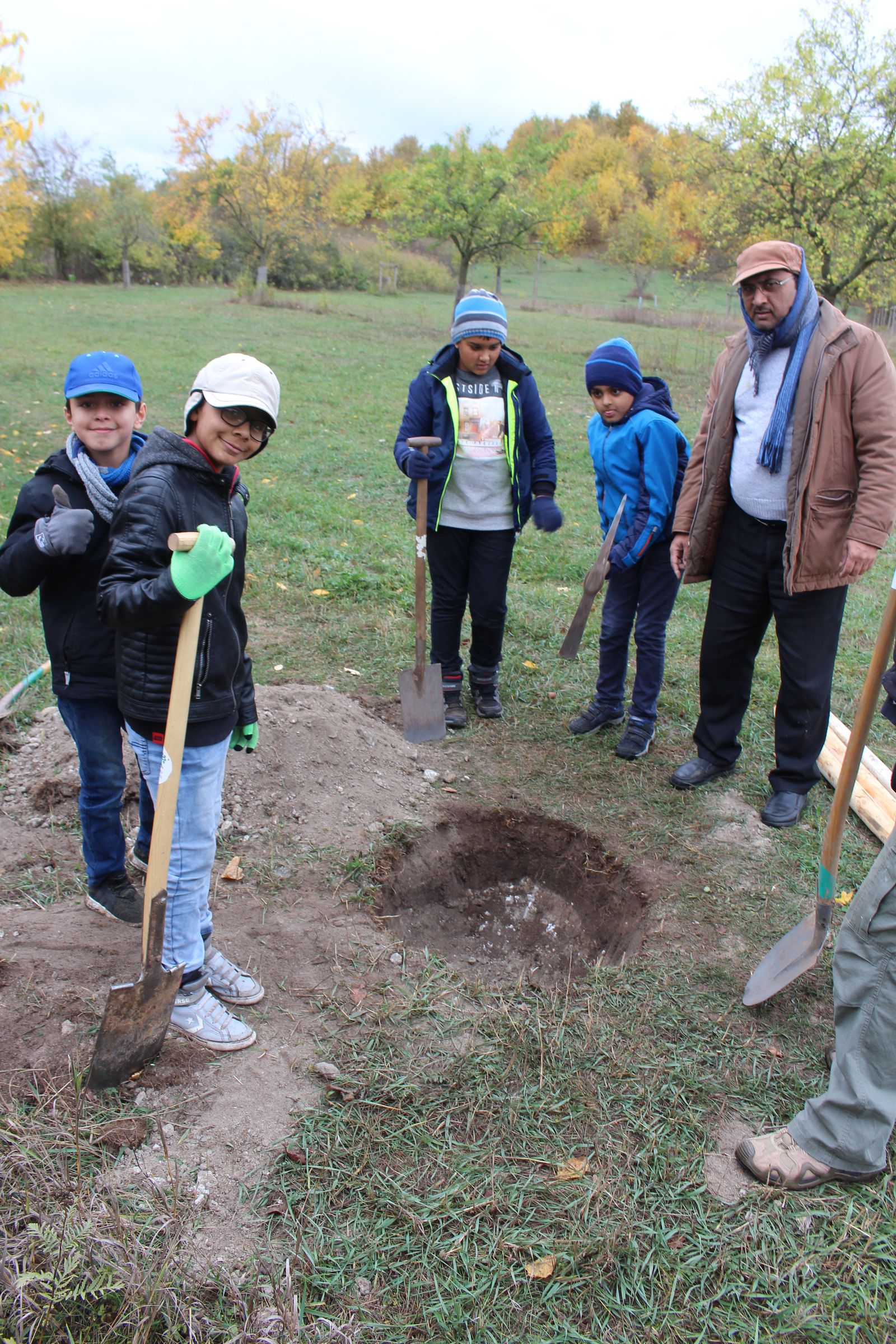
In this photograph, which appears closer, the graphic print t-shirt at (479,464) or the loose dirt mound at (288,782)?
the loose dirt mound at (288,782)

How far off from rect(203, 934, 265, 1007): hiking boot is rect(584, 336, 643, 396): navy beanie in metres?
2.96

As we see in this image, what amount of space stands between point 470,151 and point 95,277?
21785 millimetres

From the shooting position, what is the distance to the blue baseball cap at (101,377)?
2.61m

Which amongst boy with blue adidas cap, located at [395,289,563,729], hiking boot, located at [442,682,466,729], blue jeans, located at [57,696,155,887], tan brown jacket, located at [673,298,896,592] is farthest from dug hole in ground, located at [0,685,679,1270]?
tan brown jacket, located at [673,298,896,592]

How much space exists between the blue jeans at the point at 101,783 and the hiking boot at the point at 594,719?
7.87 ft

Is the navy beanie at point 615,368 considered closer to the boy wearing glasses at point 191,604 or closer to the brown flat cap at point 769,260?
the brown flat cap at point 769,260

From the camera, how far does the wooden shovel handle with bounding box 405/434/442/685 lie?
4.11 metres

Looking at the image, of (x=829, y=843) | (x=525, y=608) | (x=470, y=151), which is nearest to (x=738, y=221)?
(x=470, y=151)

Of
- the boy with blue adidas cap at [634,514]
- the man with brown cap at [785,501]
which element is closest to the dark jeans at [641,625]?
the boy with blue adidas cap at [634,514]

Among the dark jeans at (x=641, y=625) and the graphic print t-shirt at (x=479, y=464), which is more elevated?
the graphic print t-shirt at (x=479, y=464)

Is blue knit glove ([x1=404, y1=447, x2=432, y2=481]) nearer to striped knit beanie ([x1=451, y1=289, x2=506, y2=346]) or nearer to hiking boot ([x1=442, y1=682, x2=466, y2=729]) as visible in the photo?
striped knit beanie ([x1=451, y1=289, x2=506, y2=346])

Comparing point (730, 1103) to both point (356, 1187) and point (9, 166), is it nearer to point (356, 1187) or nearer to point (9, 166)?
point (356, 1187)

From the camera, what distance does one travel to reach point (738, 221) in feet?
52.0

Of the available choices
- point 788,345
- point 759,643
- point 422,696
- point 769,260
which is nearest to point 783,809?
point 759,643
